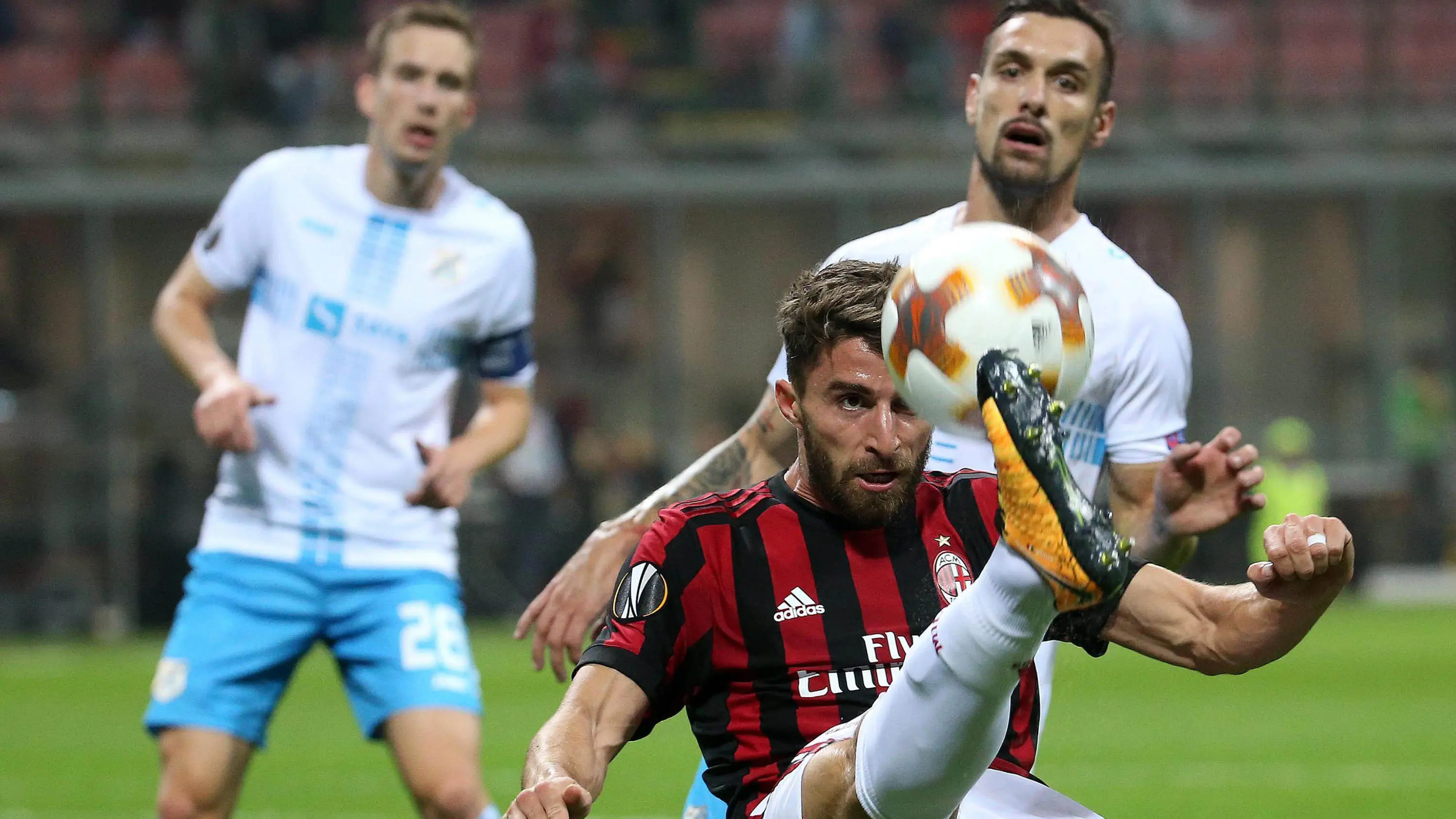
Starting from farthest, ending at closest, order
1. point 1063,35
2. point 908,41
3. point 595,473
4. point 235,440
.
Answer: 1. point 908,41
2. point 595,473
3. point 235,440
4. point 1063,35

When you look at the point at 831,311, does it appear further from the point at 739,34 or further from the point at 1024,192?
the point at 739,34

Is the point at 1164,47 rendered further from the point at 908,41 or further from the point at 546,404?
the point at 546,404

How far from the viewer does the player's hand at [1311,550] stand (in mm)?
3355

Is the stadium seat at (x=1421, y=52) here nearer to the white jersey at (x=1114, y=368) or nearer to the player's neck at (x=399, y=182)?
the player's neck at (x=399, y=182)

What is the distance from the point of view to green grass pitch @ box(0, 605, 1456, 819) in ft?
28.7

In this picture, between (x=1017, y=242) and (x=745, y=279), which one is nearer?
(x=1017, y=242)

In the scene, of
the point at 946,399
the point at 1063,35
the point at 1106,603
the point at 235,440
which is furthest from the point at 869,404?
the point at 235,440

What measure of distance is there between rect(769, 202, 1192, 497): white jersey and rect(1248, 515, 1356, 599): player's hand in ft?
3.21

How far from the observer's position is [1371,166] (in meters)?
20.6

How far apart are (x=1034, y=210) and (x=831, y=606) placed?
1.34 meters

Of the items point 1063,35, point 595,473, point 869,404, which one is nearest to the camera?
point 869,404

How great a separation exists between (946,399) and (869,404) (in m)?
0.29

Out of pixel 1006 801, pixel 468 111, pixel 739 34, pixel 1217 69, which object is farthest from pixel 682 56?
pixel 1006 801

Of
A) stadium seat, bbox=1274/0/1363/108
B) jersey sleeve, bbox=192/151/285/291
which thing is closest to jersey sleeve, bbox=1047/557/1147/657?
jersey sleeve, bbox=192/151/285/291
